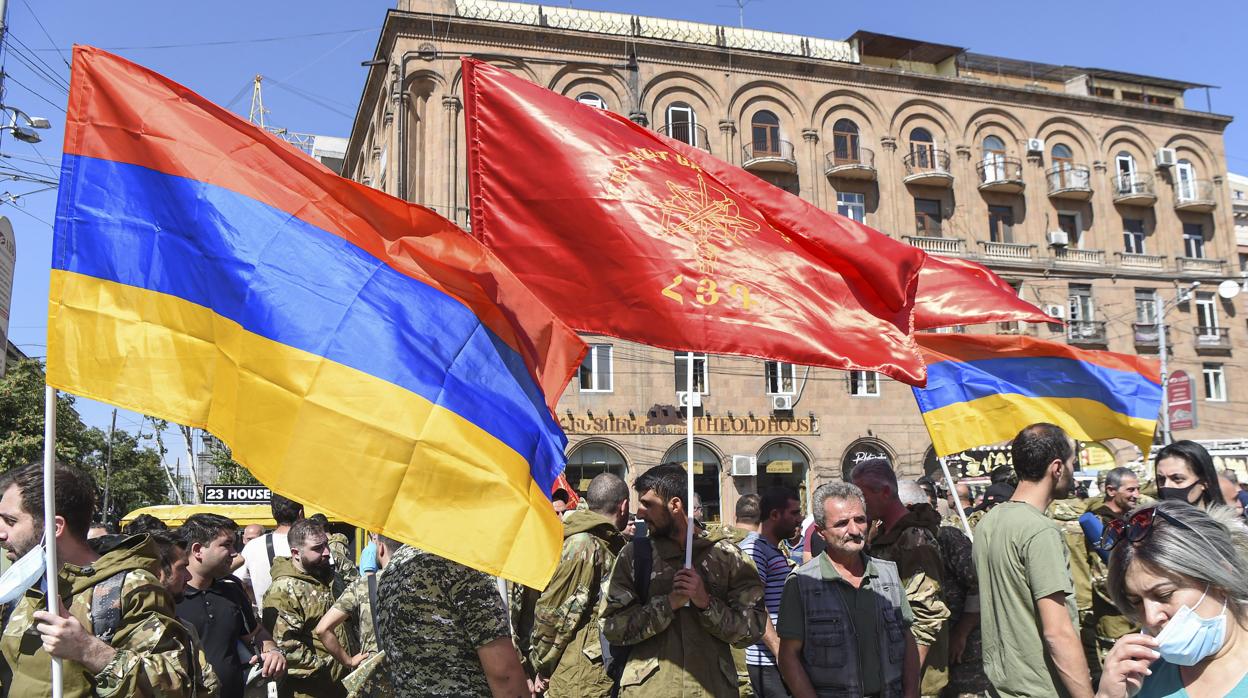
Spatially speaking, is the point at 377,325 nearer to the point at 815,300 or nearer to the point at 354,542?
the point at 815,300

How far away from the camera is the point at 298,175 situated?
4078mm

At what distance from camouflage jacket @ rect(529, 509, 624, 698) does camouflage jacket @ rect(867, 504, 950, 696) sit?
1.78 m

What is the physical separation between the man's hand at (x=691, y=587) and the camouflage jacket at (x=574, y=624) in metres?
1.22

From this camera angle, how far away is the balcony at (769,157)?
32562 millimetres

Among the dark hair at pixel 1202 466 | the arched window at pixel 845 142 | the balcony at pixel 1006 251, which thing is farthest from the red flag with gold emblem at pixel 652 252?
the balcony at pixel 1006 251

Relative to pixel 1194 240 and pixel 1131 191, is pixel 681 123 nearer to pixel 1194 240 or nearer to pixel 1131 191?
pixel 1131 191

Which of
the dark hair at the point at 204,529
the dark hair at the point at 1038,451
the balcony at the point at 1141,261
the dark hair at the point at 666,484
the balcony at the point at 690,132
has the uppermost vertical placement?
the balcony at the point at 690,132

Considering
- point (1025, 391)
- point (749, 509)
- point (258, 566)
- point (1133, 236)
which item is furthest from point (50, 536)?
point (1133, 236)

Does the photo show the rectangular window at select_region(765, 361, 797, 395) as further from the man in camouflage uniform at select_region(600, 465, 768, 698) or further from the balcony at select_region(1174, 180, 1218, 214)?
the man in camouflage uniform at select_region(600, 465, 768, 698)

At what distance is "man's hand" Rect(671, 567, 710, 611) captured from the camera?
15.3ft

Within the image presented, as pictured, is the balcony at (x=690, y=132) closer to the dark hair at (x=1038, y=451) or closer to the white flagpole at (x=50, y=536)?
the dark hair at (x=1038, y=451)

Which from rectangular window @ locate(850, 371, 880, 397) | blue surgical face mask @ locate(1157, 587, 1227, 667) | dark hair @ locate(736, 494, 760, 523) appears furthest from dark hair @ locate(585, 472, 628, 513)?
rectangular window @ locate(850, 371, 880, 397)

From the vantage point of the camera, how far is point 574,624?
19.2 ft

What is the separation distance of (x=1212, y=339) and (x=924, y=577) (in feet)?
132
